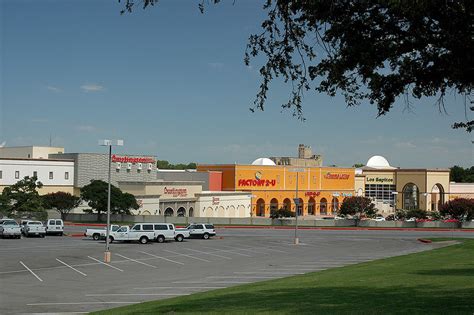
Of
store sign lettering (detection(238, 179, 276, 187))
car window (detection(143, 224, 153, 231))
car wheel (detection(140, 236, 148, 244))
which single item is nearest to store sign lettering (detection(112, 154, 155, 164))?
store sign lettering (detection(238, 179, 276, 187))

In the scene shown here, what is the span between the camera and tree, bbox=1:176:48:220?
7281 centimetres

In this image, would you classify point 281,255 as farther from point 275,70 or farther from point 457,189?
point 457,189

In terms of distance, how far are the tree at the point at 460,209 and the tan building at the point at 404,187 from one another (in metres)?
28.7

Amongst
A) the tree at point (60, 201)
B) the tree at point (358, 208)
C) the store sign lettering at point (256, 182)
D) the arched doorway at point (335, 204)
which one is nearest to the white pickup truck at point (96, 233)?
the tree at point (60, 201)

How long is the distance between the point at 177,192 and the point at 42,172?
1971 cm

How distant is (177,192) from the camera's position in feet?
317

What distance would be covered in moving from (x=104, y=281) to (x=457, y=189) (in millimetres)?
114804

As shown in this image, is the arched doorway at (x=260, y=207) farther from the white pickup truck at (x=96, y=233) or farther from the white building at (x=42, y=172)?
the white pickup truck at (x=96, y=233)

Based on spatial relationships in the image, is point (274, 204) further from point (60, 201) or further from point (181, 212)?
point (60, 201)

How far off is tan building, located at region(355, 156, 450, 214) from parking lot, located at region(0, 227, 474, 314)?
69325 millimetres

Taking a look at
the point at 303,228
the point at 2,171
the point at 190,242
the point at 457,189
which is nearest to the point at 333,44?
the point at 190,242

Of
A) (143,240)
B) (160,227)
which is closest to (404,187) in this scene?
(160,227)

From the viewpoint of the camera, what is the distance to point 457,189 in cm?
13138

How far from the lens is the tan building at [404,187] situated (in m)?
124
